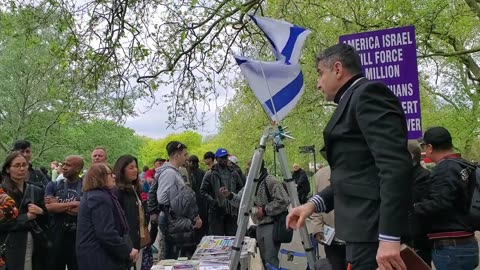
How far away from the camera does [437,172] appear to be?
15.3ft

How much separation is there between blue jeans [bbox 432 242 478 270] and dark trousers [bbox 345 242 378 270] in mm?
2216

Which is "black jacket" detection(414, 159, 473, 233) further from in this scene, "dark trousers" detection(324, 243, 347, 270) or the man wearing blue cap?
the man wearing blue cap

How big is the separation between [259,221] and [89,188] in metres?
2.64

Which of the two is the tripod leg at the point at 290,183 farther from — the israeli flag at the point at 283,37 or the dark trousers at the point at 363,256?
the dark trousers at the point at 363,256

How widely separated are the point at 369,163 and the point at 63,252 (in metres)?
5.02

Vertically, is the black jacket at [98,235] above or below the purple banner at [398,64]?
below

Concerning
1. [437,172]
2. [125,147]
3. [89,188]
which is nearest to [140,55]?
[89,188]

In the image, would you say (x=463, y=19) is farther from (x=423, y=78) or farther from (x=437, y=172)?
(x=423, y=78)

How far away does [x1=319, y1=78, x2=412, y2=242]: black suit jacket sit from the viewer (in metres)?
2.46

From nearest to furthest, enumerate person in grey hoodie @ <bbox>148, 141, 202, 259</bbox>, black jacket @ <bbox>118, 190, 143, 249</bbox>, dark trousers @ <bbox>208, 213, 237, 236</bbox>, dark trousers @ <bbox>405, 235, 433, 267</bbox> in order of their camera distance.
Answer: dark trousers @ <bbox>405, 235, 433, 267</bbox>
black jacket @ <bbox>118, 190, 143, 249</bbox>
person in grey hoodie @ <bbox>148, 141, 202, 259</bbox>
dark trousers @ <bbox>208, 213, 237, 236</bbox>

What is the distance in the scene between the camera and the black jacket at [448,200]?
14.9ft

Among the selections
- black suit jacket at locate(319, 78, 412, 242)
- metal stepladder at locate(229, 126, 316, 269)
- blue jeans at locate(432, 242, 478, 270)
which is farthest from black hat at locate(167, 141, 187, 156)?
black suit jacket at locate(319, 78, 412, 242)

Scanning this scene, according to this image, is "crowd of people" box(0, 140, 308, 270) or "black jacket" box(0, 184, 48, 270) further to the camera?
"black jacket" box(0, 184, 48, 270)

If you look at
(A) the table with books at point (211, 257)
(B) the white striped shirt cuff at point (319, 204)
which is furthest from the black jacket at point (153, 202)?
(B) the white striped shirt cuff at point (319, 204)
